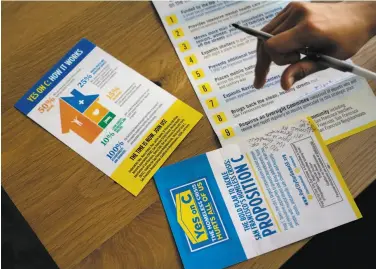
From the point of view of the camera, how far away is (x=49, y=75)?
2.10ft

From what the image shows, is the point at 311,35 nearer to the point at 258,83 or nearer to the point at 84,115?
the point at 258,83

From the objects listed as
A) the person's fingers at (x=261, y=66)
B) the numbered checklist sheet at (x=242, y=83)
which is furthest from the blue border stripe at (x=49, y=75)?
the person's fingers at (x=261, y=66)

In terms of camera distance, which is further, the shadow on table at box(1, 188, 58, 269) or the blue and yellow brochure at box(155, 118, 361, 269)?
the shadow on table at box(1, 188, 58, 269)

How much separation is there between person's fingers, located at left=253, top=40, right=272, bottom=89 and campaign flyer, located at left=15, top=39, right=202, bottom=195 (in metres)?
0.11

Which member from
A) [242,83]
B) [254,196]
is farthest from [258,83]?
[254,196]

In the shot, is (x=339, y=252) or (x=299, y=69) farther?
(x=339, y=252)

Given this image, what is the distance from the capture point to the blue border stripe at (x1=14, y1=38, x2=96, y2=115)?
0.62 meters

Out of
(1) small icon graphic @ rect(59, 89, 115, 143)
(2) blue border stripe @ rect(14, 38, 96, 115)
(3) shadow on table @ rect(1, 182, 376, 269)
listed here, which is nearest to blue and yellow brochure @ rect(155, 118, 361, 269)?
(1) small icon graphic @ rect(59, 89, 115, 143)

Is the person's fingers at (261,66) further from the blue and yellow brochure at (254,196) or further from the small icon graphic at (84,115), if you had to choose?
the small icon graphic at (84,115)

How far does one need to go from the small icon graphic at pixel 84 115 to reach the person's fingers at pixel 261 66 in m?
0.23

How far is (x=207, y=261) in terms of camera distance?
55 cm

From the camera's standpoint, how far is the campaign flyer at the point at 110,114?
0.60 metres

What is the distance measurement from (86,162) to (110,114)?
82 mm

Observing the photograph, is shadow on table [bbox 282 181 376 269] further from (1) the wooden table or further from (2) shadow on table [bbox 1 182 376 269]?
(1) the wooden table
